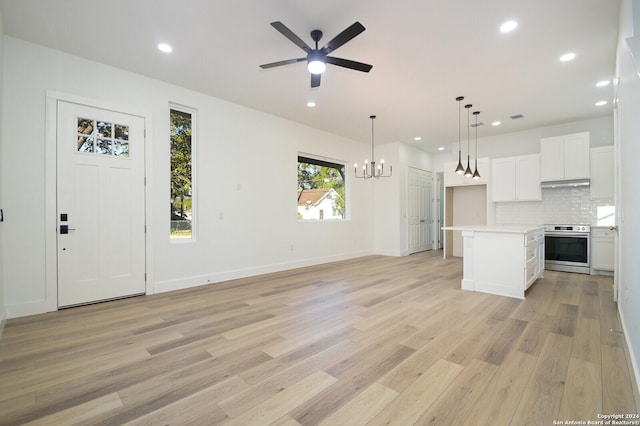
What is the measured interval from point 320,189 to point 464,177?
353cm

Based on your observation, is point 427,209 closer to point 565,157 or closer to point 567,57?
point 565,157

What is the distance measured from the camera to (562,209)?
241 inches

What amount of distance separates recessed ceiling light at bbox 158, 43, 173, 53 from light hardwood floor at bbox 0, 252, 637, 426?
10.1 feet

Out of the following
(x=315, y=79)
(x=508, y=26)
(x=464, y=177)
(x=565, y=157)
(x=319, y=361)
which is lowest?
(x=319, y=361)

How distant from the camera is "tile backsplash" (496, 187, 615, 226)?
5711 mm

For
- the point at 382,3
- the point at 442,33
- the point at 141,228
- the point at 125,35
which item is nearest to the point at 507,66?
the point at 442,33

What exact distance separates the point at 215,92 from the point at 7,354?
3964 mm

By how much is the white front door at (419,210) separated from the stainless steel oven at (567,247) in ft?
10.2

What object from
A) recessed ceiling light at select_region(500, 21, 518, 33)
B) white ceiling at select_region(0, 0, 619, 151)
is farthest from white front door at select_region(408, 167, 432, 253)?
recessed ceiling light at select_region(500, 21, 518, 33)

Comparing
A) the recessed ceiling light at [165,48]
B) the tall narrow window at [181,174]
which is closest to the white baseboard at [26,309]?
the tall narrow window at [181,174]

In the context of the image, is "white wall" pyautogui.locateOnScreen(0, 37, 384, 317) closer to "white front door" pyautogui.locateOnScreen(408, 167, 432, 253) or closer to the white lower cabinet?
"white front door" pyautogui.locateOnScreen(408, 167, 432, 253)

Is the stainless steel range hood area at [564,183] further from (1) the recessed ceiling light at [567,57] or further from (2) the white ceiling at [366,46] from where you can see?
(1) the recessed ceiling light at [567,57]

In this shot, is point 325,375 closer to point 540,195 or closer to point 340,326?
point 340,326

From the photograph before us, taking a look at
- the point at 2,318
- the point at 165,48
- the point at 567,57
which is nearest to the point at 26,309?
the point at 2,318
